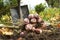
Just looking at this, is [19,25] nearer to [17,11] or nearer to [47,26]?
[47,26]

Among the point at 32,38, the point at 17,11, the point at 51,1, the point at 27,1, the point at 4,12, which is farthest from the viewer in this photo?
the point at 51,1

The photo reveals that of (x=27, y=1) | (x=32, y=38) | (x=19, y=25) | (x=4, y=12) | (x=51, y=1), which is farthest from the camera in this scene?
(x=51, y=1)

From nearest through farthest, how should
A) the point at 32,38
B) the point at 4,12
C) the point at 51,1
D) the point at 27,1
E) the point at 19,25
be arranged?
the point at 32,38 → the point at 19,25 → the point at 4,12 → the point at 27,1 → the point at 51,1

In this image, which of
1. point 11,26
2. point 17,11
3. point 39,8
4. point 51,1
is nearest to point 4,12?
point 39,8

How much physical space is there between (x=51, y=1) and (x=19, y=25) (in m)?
4.58

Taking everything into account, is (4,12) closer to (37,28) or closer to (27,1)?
(27,1)

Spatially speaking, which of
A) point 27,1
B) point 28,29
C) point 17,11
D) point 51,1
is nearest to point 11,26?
point 28,29

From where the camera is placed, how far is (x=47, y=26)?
1637mm

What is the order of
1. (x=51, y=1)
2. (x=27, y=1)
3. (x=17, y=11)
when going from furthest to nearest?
(x=51, y=1) < (x=27, y=1) < (x=17, y=11)

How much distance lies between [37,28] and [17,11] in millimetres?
1321

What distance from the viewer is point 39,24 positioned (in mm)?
1550

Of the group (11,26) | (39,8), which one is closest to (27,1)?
(39,8)

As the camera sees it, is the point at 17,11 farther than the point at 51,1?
No

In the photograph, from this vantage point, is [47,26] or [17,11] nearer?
[47,26]
